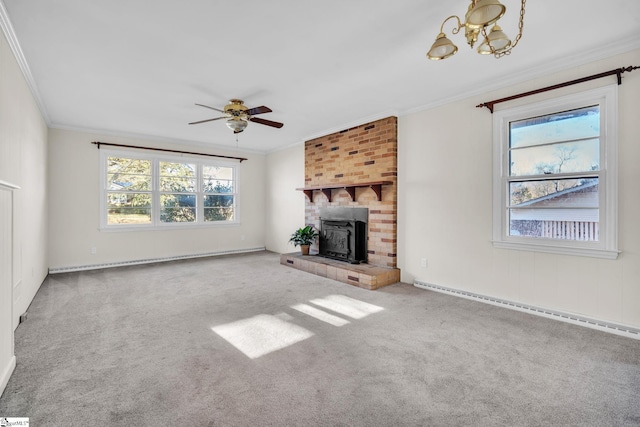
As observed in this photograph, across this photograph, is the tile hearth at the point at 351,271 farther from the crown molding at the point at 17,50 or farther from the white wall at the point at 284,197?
the crown molding at the point at 17,50

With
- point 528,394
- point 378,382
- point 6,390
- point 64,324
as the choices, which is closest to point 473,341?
point 528,394

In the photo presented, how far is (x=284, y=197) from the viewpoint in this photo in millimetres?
6805

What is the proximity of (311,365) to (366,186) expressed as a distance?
3.10 meters

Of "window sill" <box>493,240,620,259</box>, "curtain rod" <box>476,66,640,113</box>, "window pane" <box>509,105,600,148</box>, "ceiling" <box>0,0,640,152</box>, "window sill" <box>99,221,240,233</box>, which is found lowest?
"window sill" <box>493,240,620,259</box>

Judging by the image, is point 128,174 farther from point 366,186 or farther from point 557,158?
point 557,158

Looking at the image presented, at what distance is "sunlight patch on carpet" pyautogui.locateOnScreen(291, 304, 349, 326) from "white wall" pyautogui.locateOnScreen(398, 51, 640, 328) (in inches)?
65.5

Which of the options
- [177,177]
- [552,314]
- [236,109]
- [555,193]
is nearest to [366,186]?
[236,109]

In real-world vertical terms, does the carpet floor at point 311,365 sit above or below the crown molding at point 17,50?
below

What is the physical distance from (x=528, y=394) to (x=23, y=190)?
Result: 15.8ft

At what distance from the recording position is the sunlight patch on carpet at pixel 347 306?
10.4 feet

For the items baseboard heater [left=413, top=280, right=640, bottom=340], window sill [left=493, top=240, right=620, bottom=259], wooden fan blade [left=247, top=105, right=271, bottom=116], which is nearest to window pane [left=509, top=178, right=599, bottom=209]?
window sill [left=493, top=240, right=620, bottom=259]

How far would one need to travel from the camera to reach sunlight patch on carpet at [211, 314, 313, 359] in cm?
240

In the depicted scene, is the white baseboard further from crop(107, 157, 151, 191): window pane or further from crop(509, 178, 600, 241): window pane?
crop(509, 178, 600, 241): window pane

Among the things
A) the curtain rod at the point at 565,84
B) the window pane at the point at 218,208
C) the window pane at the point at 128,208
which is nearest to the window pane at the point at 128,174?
the window pane at the point at 128,208
